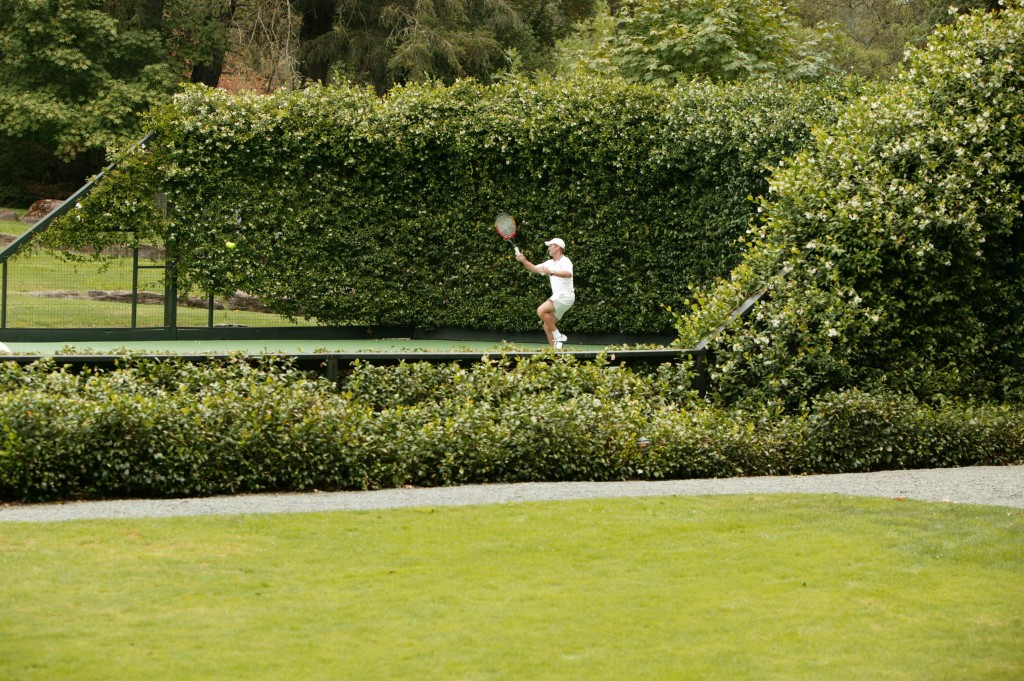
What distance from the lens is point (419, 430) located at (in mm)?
10023

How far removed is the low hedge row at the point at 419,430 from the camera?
8.99m

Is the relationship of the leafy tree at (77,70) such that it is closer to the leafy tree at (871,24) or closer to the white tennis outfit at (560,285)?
the white tennis outfit at (560,285)

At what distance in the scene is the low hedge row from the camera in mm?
8992

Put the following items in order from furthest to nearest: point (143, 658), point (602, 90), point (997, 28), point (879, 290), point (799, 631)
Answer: point (602, 90)
point (997, 28)
point (879, 290)
point (799, 631)
point (143, 658)

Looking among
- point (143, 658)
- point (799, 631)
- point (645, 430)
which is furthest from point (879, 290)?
point (143, 658)

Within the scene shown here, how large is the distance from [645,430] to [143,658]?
6.36 metres

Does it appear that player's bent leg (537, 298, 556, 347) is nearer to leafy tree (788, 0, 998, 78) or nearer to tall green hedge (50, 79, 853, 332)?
tall green hedge (50, 79, 853, 332)

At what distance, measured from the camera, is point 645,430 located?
10758 mm

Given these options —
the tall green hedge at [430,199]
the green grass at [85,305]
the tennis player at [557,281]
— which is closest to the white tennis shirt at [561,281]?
the tennis player at [557,281]

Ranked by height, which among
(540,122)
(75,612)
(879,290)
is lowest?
(75,612)

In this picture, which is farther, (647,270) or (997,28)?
(647,270)

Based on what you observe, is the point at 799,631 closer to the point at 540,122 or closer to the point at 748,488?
the point at 748,488

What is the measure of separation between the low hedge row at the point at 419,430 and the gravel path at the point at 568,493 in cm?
30

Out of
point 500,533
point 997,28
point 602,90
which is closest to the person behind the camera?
point 500,533
